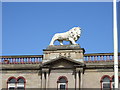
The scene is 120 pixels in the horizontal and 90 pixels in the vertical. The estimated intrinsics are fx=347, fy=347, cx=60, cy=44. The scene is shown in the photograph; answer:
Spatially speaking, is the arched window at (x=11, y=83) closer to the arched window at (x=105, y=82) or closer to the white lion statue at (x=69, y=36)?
the white lion statue at (x=69, y=36)

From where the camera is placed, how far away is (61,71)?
113 ft

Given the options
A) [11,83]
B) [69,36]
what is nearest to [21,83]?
[11,83]

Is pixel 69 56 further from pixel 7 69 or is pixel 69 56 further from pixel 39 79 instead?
pixel 7 69

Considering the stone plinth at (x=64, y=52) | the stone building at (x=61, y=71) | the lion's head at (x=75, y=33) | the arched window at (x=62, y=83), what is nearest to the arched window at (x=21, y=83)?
the stone building at (x=61, y=71)

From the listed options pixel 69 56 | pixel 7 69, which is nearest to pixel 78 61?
pixel 69 56

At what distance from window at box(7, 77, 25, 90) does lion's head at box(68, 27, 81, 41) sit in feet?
22.1

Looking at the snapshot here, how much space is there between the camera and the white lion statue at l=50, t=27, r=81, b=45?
3559 cm

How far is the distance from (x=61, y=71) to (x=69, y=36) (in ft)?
12.3

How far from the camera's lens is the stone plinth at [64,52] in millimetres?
34781

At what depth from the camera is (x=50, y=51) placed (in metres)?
35.4

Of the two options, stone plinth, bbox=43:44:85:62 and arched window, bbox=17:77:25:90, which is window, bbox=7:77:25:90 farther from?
stone plinth, bbox=43:44:85:62

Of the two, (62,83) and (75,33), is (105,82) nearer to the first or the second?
(62,83)

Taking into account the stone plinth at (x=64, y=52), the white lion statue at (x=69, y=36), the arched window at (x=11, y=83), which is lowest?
the arched window at (x=11, y=83)

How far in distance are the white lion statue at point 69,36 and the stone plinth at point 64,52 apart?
2.06ft
